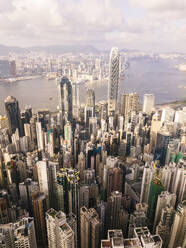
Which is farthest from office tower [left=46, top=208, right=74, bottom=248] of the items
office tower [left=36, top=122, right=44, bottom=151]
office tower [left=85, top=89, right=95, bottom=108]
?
office tower [left=85, top=89, right=95, bottom=108]

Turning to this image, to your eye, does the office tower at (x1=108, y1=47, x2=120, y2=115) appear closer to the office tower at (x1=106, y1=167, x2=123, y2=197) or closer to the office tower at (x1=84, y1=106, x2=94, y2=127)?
the office tower at (x1=84, y1=106, x2=94, y2=127)

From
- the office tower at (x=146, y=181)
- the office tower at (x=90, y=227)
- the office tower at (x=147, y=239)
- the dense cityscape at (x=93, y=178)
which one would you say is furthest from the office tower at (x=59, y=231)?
the office tower at (x=146, y=181)

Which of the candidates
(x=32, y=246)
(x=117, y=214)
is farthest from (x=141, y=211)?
(x=32, y=246)

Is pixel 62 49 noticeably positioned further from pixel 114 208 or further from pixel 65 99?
pixel 114 208

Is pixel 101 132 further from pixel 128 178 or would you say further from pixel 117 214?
pixel 117 214

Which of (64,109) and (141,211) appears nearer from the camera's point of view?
(141,211)

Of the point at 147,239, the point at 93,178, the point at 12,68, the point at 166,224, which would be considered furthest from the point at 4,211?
the point at 12,68
